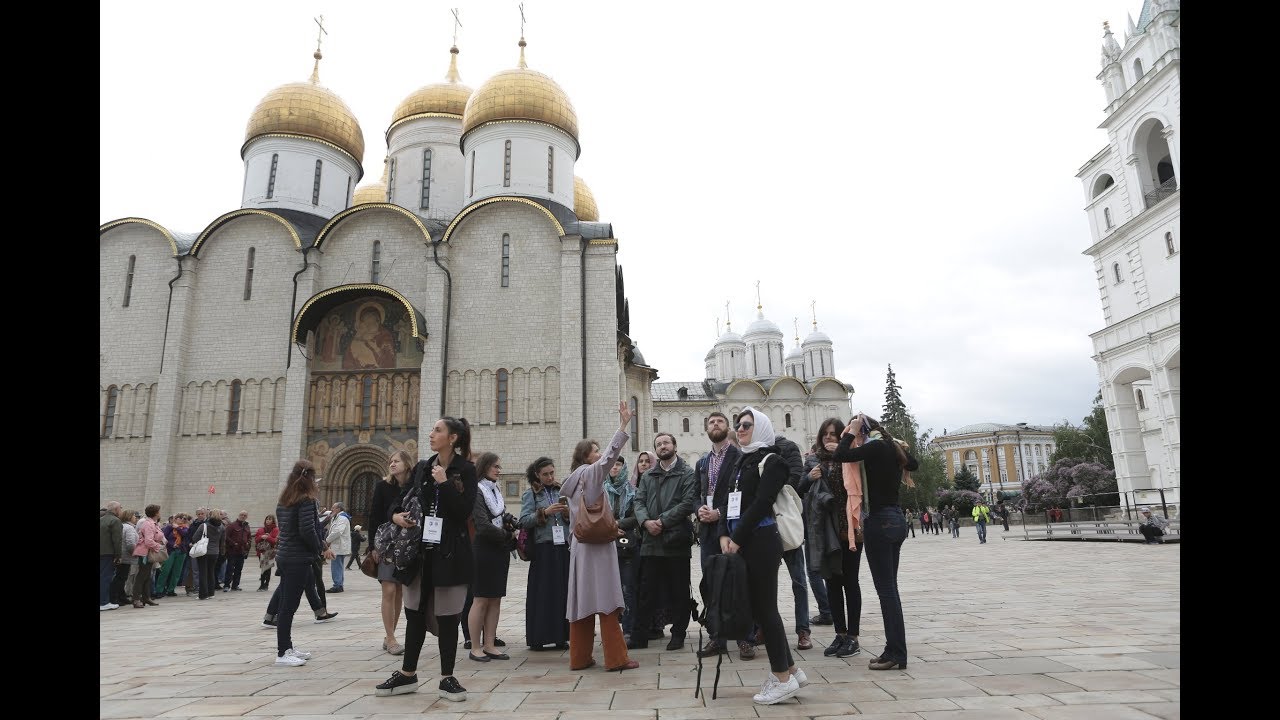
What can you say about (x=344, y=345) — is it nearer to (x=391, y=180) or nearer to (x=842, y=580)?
(x=391, y=180)

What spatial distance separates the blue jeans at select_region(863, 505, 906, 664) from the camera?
425 cm

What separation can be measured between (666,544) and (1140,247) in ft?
93.9

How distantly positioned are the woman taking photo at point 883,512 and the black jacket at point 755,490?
0.90 meters

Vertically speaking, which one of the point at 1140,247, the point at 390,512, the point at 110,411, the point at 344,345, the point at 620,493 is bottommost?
the point at 390,512

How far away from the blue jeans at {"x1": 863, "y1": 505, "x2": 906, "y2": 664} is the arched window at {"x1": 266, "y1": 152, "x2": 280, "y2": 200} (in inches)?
966

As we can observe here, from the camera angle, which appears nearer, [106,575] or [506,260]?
[106,575]

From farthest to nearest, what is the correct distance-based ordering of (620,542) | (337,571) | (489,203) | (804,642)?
1. (489,203)
2. (337,571)
3. (620,542)
4. (804,642)

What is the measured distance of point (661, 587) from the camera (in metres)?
5.61

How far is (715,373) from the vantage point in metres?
53.9

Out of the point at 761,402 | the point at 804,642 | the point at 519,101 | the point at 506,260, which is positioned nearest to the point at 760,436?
the point at 804,642

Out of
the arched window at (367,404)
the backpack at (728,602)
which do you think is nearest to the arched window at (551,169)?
the arched window at (367,404)

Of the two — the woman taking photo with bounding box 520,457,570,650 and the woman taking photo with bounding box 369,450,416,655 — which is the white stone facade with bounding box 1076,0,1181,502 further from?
the woman taking photo with bounding box 369,450,416,655

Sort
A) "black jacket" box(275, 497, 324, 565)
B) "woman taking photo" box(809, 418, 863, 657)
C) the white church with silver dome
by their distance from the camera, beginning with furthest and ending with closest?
the white church with silver dome
"black jacket" box(275, 497, 324, 565)
"woman taking photo" box(809, 418, 863, 657)

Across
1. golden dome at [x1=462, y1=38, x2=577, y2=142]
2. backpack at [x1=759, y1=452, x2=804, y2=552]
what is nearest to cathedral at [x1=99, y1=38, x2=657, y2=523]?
golden dome at [x1=462, y1=38, x2=577, y2=142]
